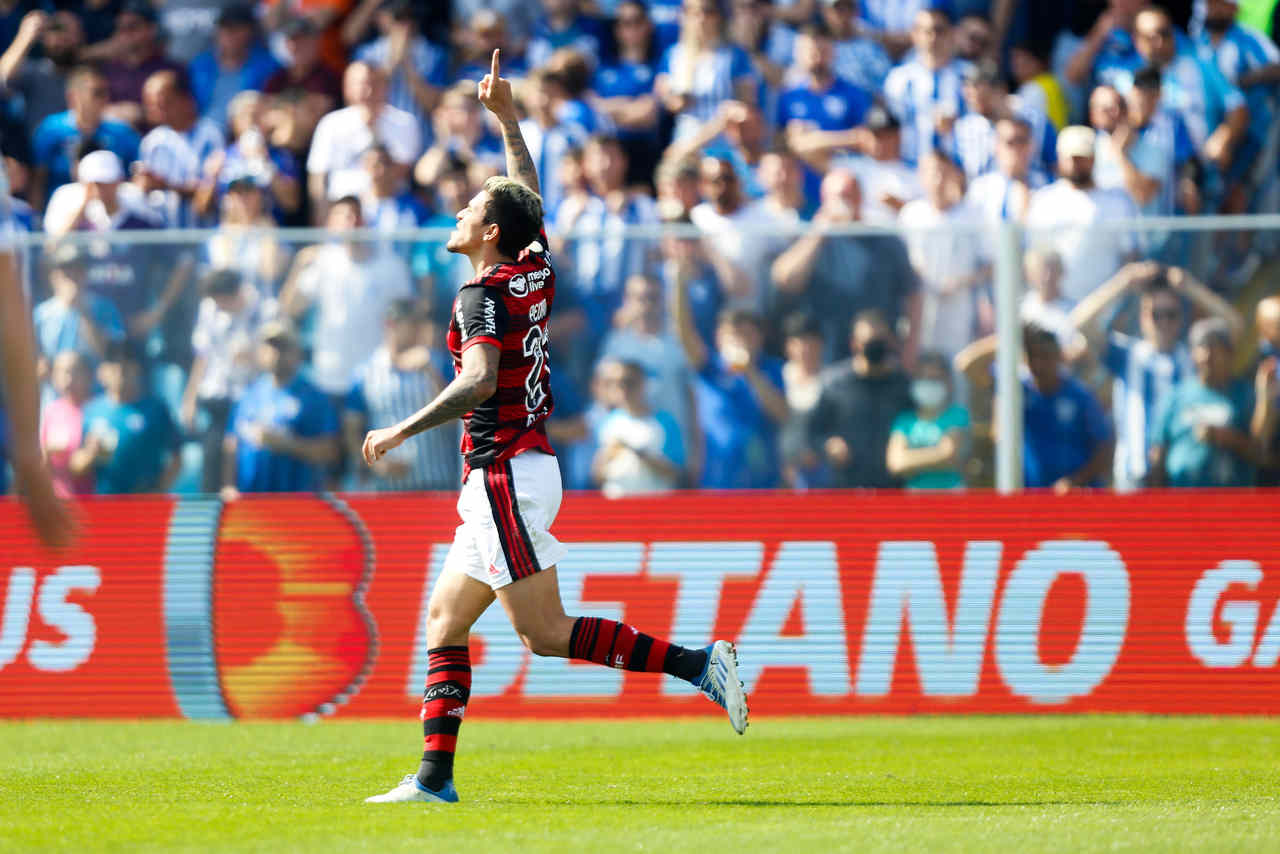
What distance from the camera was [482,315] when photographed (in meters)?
7.27

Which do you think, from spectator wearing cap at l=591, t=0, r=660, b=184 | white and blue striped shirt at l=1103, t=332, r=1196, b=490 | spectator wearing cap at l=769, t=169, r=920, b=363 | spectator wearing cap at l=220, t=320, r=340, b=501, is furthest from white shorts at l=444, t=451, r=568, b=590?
spectator wearing cap at l=591, t=0, r=660, b=184

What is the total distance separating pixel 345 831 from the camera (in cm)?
645

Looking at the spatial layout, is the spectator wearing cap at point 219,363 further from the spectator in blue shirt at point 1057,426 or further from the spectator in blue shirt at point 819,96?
the spectator in blue shirt at point 1057,426

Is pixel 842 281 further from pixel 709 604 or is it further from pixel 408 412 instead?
pixel 408 412

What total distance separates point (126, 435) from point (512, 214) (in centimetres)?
540

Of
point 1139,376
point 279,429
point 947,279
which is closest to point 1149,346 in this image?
point 1139,376

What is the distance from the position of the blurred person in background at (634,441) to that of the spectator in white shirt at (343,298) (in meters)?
1.46

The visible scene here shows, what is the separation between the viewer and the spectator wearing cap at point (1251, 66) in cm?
1334

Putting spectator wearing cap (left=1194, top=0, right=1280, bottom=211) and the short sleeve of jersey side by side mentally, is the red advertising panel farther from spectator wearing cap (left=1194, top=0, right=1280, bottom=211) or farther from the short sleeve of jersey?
the short sleeve of jersey

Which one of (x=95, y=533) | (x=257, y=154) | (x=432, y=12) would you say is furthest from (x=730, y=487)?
(x=432, y=12)

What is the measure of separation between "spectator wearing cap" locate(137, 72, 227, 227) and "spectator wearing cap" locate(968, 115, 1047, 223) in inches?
237

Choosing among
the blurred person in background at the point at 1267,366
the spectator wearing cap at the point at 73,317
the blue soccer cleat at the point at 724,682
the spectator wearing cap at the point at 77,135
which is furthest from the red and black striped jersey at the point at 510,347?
the spectator wearing cap at the point at 77,135

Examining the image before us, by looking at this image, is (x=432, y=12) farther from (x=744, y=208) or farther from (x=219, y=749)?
(x=219, y=749)

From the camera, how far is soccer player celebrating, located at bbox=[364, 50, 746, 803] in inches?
290
